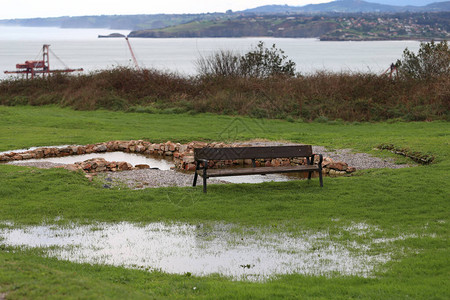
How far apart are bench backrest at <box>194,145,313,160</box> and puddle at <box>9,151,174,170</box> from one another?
156 inches

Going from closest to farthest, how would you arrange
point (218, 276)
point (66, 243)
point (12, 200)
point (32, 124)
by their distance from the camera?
point (218, 276), point (66, 243), point (12, 200), point (32, 124)

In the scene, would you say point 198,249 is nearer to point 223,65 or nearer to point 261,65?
point 223,65

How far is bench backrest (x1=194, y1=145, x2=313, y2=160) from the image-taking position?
10477 mm

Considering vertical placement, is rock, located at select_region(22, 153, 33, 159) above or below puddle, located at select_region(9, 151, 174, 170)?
above

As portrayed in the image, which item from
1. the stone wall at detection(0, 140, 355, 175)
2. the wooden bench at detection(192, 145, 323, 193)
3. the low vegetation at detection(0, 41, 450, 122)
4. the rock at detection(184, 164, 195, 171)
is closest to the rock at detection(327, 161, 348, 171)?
the stone wall at detection(0, 140, 355, 175)

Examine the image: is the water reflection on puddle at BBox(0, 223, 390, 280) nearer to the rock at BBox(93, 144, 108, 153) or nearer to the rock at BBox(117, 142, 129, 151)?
the rock at BBox(93, 144, 108, 153)

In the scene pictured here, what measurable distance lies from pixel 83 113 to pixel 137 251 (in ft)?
65.2

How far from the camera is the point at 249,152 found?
35.7 feet

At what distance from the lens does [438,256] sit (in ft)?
21.2

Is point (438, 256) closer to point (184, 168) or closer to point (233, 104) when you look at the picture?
point (184, 168)

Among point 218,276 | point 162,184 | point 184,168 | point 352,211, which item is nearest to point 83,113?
point 184,168

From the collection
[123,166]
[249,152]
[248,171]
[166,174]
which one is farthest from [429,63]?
[248,171]

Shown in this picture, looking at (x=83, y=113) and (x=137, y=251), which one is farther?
(x=83, y=113)

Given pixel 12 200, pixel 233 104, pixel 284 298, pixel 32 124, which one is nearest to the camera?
pixel 284 298
